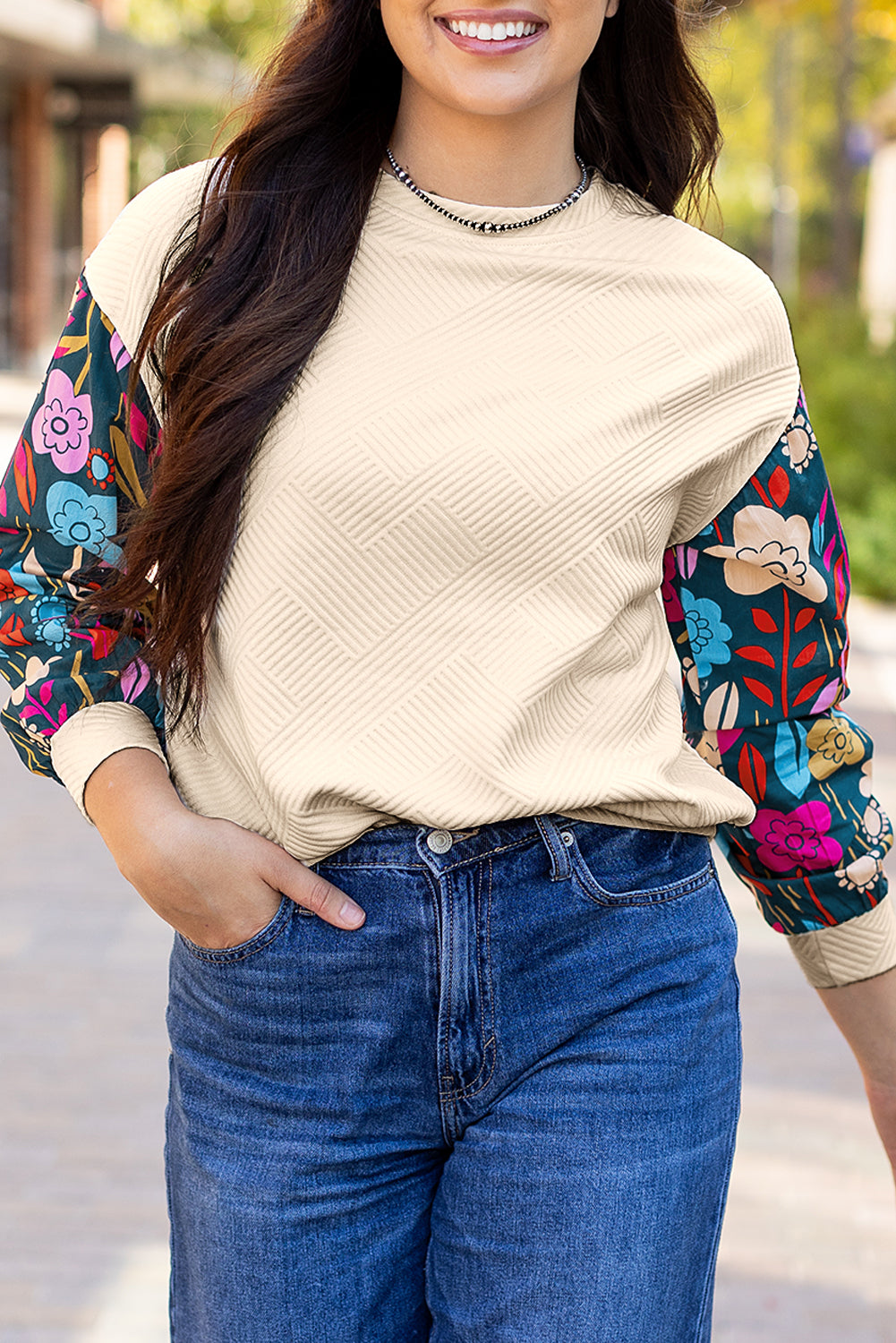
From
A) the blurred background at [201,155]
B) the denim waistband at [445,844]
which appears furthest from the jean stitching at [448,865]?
the blurred background at [201,155]

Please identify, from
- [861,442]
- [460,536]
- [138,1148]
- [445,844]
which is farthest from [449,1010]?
[861,442]

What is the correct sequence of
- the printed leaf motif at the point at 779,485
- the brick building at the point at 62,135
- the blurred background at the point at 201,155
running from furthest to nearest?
the brick building at the point at 62,135, the blurred background at the point at 201,155, the printed leaf motif at the point at 779,485

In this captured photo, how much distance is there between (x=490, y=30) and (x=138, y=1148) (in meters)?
2.92

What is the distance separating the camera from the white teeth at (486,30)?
5.50ft

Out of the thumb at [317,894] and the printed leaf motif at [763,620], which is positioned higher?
the printed leaf motif at [763,620]

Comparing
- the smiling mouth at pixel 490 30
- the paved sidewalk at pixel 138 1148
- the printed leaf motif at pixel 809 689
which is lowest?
the paved sidewalk at pixel 138 1148

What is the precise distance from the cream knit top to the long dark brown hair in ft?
0.09

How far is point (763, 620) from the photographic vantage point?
1.85 m

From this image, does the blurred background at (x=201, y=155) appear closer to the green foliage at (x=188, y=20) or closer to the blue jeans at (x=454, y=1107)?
the green foliage at (x=188, y=20)

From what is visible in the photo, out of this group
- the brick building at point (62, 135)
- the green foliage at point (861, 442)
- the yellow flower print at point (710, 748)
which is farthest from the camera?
the brick building at point (62, 135)

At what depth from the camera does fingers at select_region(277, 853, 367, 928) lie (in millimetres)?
1570

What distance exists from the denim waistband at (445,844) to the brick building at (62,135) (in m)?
18.8

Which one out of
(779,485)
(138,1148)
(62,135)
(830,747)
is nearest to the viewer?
(779,485)

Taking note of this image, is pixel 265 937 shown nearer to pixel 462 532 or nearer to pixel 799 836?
pixel 462 532
